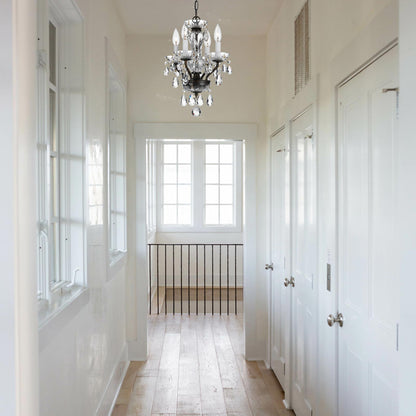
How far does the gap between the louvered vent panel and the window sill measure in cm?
189

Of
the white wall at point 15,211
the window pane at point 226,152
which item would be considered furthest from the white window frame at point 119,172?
the window pane at point 226,152

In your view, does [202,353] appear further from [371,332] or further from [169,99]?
[371,332]

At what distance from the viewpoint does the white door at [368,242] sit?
70.2 inches

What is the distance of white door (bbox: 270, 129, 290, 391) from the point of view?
11.7 ft

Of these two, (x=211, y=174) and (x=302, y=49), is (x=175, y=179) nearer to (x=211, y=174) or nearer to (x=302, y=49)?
(x=211, y=174)

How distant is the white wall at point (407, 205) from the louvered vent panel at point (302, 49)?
1.80 metres

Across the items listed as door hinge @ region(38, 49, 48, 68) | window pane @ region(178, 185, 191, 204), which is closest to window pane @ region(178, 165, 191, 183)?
window pane @ region(178, 185, 191, 204)

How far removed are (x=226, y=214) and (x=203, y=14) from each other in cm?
488

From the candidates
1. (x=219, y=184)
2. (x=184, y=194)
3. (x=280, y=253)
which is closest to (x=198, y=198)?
(x=184, y=194)

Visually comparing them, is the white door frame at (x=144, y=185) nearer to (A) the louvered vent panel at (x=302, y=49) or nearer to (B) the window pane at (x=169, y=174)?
(A) the louvered vent panel at (x=302, y=49)

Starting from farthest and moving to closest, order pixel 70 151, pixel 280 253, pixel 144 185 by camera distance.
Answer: pixel 144 185 → pixel 280 253 → pixel 70 151

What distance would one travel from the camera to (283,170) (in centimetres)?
379

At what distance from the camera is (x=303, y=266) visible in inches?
124

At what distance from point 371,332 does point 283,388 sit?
6.53ft
